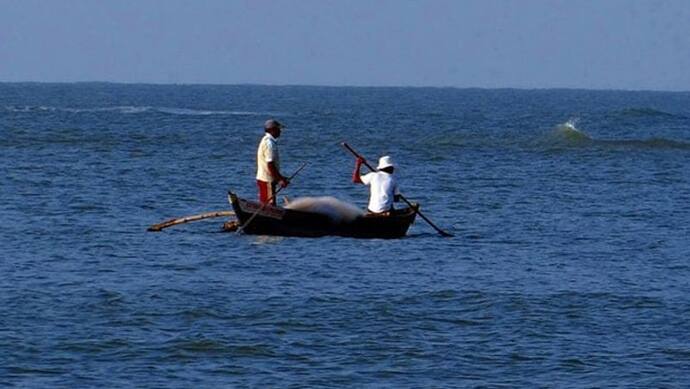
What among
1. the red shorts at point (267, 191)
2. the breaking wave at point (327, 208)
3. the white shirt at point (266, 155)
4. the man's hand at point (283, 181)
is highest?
the white shirt at point (266, 155)

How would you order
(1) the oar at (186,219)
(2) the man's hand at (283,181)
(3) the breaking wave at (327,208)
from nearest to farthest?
(2) the man's hand at (283,181), (3) the breaking wave at (327,208), (1) the oar at (186,219)

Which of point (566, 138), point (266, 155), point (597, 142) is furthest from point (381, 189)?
point (566, 138)

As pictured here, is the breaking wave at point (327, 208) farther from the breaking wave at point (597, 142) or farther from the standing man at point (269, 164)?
the breaking wave at point (597, 142)

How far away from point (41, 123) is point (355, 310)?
2405 inches

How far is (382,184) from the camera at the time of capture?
28.0m

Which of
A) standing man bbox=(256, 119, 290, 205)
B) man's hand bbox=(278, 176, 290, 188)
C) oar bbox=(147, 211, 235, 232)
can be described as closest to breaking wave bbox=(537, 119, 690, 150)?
oar bbox=(147, 211, 235, 232)

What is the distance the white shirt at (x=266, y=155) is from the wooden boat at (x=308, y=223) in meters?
0.49

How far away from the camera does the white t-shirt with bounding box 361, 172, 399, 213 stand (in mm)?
27953

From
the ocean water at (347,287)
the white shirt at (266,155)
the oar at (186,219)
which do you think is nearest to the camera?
the ocean water at (347,287)

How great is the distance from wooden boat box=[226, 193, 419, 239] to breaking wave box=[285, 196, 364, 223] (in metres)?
0.08

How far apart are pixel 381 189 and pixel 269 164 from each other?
2.01 metres

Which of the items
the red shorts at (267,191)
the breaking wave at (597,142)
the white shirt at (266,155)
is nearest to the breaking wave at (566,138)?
the breaking wave at (597,142)

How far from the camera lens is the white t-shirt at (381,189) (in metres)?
28.0

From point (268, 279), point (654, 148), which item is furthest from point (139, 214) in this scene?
point (654, 148)
